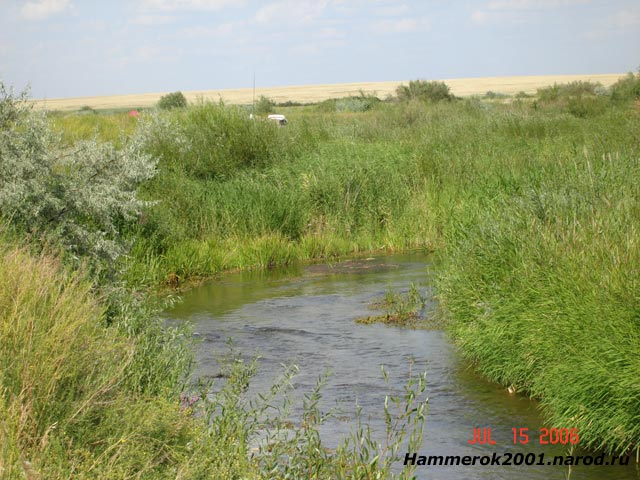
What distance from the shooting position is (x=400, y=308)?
12297 millimetres

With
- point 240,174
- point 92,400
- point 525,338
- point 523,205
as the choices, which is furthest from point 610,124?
point 92,400

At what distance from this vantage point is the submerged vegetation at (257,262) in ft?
18.3

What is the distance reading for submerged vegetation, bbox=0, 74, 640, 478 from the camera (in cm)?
557

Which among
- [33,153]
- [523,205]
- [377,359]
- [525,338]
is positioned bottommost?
[377,359]

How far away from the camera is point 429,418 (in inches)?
328

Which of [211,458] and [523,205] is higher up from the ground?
[523,205]

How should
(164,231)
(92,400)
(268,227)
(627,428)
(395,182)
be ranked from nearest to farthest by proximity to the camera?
1. (92,400)
2. (627,428)
3. (164,231)
4. (268,227)
5. (395,182)

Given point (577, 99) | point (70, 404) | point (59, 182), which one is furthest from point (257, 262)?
point (577, 99)

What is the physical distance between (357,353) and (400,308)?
179 cm

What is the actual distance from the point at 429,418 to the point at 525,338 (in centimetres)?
113

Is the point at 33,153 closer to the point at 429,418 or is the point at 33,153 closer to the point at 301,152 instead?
the point at 429,418
